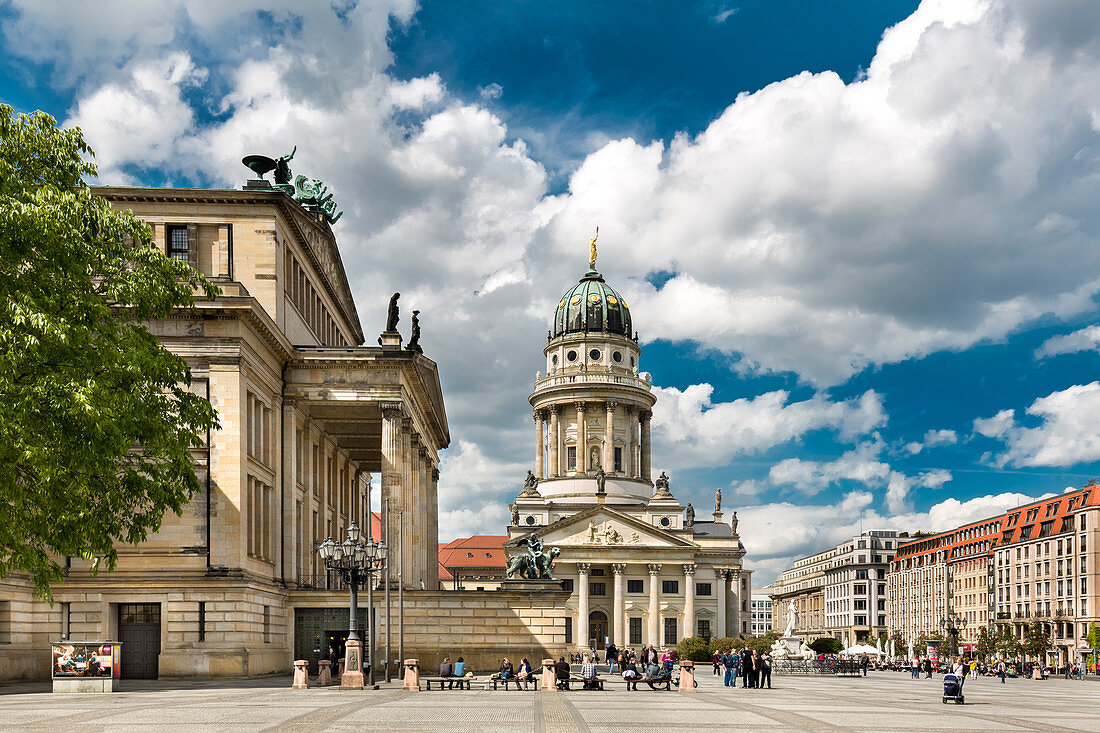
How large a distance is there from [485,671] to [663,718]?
26.4 meters

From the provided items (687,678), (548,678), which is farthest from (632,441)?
(548,678)

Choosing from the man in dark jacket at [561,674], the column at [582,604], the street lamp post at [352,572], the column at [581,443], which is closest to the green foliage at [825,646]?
the column at [582,604]

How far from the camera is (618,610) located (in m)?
129

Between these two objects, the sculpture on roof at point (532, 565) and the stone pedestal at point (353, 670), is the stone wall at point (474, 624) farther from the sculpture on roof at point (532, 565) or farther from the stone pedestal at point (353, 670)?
the stone pedestal at point (353, 670)

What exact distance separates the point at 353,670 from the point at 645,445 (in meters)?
108

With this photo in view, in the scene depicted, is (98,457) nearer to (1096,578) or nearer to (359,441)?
(359,441)

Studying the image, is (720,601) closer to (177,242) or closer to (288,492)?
(288,492)

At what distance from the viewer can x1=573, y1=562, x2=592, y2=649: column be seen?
129 metres

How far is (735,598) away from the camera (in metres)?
139

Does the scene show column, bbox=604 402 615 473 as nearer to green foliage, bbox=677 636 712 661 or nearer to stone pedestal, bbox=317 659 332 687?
green foliage, bbox=677 636 712 661

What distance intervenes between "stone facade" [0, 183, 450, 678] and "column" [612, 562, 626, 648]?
64.9 metres

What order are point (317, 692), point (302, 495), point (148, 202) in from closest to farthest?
point (317, 692), point (148, 202), point (302, 495)

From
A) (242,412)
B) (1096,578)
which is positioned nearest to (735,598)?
(1096,578)

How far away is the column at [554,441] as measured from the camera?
14200 centimetres
